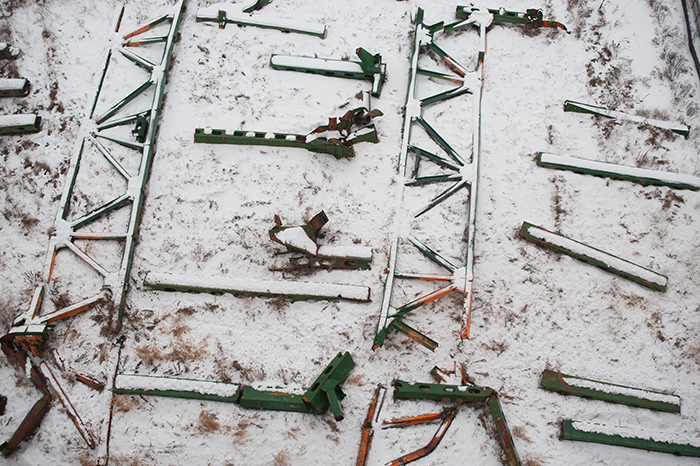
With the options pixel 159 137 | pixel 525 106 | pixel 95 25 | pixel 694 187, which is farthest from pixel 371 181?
pixel 95 25

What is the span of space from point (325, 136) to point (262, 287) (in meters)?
2.83

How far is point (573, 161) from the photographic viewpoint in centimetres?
797

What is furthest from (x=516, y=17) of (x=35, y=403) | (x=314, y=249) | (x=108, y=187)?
(x=35, y=403)

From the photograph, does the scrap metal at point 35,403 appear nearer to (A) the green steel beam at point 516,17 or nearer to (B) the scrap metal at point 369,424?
(B) the scrap metal at point 369,424

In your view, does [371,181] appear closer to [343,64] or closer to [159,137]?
[343,64]

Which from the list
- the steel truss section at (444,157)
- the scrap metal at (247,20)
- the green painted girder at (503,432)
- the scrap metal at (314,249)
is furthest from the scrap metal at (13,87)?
the green painted girder at (503,432)

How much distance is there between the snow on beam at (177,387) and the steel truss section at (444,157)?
2.28 metres

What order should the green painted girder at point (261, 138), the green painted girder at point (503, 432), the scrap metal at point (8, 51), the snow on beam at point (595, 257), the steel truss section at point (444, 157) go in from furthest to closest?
the scrap metal at point (8, 51) → the green painted girder at point (261, 138) → the snow on beam at point (595, 257) → the steel truss section at point (444, 157) → the green painted girder at point (503, 432)

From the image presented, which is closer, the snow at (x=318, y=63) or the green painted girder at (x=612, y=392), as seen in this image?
the green painted girder at (x=612, y=392)

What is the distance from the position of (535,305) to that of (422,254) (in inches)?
78.3

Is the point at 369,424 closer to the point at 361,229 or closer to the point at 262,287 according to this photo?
the point at 262,287

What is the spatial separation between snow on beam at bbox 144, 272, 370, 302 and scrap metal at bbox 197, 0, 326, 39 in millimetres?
5278

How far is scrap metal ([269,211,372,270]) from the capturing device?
696 centimetres

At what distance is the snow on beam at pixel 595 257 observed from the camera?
719 centimetres
